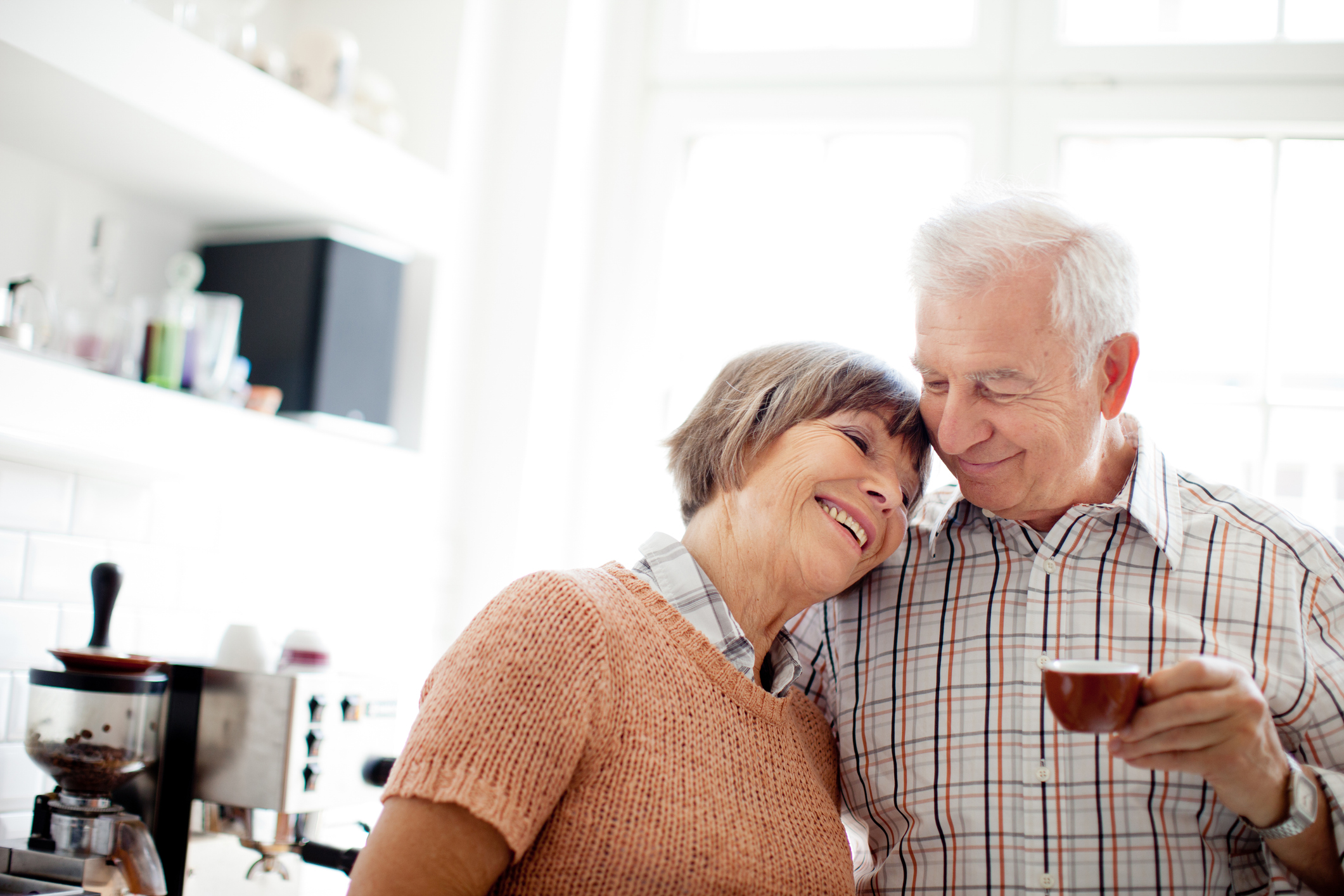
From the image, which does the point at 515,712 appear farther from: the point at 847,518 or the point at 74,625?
the point at 74,625

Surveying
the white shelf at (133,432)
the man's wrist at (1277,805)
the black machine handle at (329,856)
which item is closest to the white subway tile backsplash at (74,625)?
the white shelf at (133,432)

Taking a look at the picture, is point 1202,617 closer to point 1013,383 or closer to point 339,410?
point 1013,383

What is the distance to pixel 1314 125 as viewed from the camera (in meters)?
2.57

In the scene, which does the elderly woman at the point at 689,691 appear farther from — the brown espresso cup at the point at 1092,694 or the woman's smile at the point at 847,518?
the brown espresso cup at the point at 1092,694

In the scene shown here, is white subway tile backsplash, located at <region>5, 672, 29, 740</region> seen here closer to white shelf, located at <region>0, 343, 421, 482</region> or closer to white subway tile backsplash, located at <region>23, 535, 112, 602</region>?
white subway tile backsplash, located at <region>23, 535, 112, 602</region>

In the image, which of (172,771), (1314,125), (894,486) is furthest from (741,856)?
(1314,125)

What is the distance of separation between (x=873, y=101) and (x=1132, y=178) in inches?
25.9

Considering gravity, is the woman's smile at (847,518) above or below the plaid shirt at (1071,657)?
above

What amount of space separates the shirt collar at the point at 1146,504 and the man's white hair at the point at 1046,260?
0.54ft

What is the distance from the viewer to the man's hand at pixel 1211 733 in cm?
115

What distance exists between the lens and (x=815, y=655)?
176 centimetres

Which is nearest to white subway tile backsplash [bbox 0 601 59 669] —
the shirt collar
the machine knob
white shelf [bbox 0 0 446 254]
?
the machine knob

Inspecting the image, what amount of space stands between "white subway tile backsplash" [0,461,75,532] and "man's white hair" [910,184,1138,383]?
1.45m

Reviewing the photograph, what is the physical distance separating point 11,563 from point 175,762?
43 centimetres
